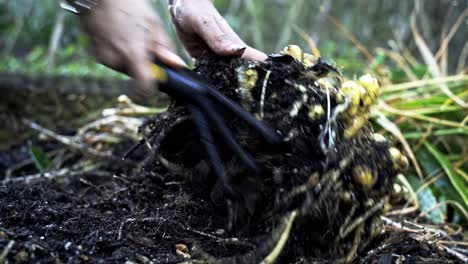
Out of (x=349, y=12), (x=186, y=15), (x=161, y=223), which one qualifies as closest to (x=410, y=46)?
(x=349, y=12)

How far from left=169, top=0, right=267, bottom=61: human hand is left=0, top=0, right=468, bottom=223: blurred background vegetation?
239 millimetres

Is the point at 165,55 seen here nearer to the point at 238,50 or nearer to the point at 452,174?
the point at 238,50

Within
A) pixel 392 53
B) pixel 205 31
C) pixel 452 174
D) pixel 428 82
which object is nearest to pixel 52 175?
pixel 205 31

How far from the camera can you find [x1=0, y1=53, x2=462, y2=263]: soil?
0.76 metres

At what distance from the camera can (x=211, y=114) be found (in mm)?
815

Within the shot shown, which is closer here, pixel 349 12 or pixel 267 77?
pixel 267 77

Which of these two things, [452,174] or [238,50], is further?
[452,174]

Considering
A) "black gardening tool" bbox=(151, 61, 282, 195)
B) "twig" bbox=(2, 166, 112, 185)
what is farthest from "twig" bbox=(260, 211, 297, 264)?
"twig" bbox=(2, 166, 112, 185)

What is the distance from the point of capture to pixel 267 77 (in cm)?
84

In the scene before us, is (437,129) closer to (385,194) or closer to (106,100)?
(385,194)

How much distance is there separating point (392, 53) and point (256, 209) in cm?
157

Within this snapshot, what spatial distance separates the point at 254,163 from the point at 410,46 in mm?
2866

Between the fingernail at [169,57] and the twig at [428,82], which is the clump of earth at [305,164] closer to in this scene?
the fingernail at [169,57]

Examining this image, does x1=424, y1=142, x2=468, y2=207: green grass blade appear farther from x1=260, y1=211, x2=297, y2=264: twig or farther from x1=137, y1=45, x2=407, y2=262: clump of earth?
x1=260, y1=211, x2=297, y2=264: twig
